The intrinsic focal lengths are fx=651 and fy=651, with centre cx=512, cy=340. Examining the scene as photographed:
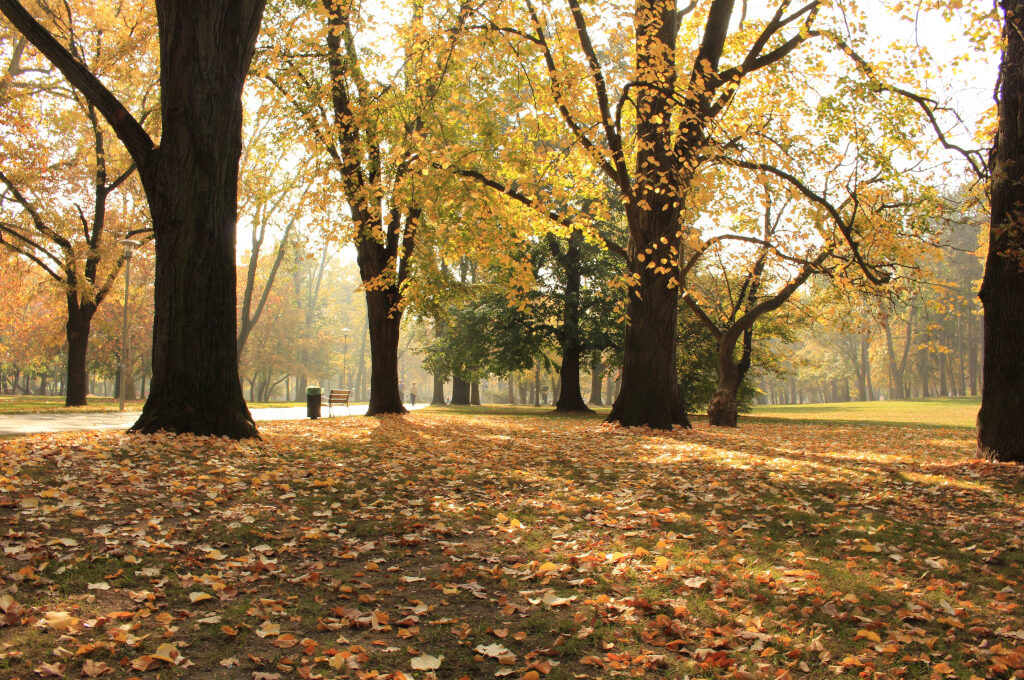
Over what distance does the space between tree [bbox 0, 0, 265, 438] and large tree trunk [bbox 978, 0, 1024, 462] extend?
10.3 meters

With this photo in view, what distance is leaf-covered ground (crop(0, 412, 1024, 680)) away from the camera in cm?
337

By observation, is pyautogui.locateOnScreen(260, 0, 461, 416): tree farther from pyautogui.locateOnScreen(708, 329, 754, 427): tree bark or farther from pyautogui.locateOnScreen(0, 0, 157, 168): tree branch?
pyautogui.locateOnScreen(708, 329, 754, 427): tree bark

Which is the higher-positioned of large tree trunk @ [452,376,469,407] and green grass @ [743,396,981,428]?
large tree trunk @ [452,376,469,407]

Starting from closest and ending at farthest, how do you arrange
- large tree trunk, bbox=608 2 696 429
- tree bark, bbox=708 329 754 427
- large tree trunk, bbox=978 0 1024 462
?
1. large tree trunk, bbox=978 0 1024 462
2. large tree trunk, bbox=608 2 696 429
3. tree bark, bbox=708 329 754 427

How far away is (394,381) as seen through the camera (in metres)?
19.7

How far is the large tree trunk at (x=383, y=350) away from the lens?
18.7m

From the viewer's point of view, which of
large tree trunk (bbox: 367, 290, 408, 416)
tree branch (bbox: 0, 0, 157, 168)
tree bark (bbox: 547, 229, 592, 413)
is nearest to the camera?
tree branch (bbox: 0, 0, 157, 168)

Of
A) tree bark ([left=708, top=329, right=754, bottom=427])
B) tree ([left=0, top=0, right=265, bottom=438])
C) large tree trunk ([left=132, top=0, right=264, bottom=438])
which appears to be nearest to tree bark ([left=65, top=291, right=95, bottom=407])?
tree ([left=0, top=0, right=265, bottom=438])

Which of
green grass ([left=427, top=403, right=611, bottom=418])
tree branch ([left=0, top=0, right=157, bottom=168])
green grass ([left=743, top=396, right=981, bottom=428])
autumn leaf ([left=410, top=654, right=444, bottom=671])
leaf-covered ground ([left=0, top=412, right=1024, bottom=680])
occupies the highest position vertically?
tree branch ([left=0, top=0, right=157, bottom=168])

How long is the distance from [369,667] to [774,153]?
1132cm

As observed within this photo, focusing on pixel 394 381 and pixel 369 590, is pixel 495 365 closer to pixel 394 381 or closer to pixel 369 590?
pixel 394 381

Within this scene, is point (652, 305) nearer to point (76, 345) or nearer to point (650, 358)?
point (650, 358)

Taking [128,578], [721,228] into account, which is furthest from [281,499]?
[721,228]

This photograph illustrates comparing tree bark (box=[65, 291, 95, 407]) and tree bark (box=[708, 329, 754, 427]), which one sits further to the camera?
tree bark (box=[65, 291, 95, 407])
